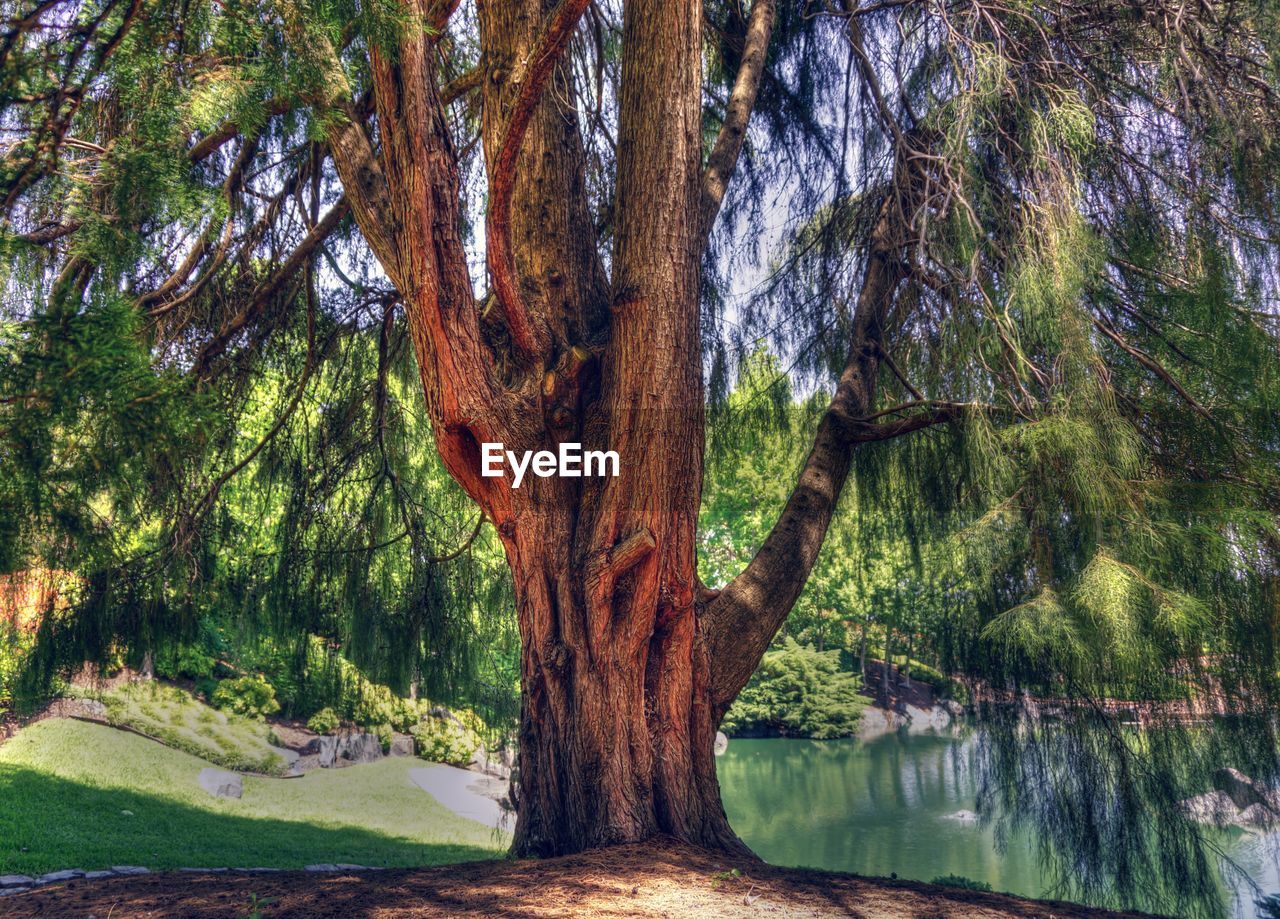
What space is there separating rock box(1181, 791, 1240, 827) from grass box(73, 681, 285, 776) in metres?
7.10

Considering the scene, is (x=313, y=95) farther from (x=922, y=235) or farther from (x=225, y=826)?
(x=225, y=826)

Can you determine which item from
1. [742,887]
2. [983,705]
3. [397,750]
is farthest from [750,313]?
[397,750]

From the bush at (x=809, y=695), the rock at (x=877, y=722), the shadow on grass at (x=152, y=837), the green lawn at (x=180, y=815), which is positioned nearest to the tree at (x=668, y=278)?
the shadow on grass at (x=152, y=837)

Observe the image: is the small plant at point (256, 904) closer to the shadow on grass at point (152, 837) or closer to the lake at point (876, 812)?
the shadow on grass at point (152, 837)

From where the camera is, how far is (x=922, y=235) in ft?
10.2

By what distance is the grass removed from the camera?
7472 mm

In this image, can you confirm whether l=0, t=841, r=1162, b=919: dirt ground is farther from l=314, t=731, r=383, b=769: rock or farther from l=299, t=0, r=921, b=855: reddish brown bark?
l=314, t=731, r=383, b=769: rock

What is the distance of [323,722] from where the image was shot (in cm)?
872

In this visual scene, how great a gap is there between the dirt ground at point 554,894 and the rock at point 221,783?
15.8 ft

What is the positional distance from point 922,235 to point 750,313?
4.96 ft

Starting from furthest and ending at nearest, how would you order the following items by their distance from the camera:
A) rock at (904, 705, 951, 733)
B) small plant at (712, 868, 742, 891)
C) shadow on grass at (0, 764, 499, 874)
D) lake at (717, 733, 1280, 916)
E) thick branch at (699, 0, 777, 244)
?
rock at (904, 705, 951, 733) → lake at (717, 733, 1280, 916) → shadow on grass at (0, 764, 499, 874) → thick branch at (699, 0, 777, 244) → small plant at (712, 868, 742, 891)

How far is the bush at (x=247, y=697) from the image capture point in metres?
8.51

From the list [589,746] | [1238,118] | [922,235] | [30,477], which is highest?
[1238,118]

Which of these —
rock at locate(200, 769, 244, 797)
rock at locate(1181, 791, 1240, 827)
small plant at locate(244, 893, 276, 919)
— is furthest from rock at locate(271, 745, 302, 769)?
rock at locate(1181, 791, 1240, 827)
